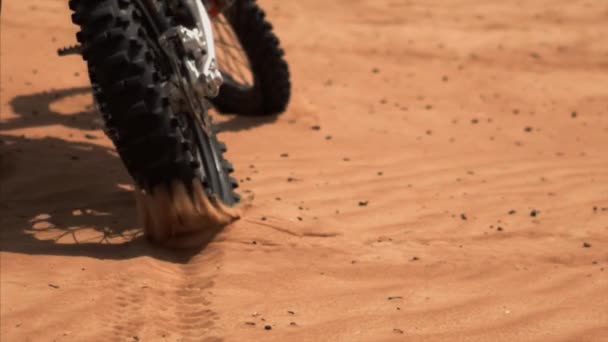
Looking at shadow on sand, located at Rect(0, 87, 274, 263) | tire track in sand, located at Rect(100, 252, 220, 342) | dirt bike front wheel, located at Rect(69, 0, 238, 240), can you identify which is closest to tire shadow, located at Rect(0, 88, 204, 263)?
shadow on sand, located at Rect(0, 87, 274, 263)

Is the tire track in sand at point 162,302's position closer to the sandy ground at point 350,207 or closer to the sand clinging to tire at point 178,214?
the sandy ground at point 350,207

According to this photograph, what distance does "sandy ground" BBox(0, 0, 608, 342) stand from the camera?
4051mm

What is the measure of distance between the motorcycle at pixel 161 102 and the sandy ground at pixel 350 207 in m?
0.17

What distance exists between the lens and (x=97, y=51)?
15.4 ft

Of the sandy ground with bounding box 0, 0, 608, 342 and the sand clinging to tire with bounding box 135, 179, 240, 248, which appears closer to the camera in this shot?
the sandy ground with bounding box 0, 0, 608, 342

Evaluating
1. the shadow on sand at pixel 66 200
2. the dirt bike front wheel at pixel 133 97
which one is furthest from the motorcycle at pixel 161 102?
the shadow on sand at pixel 66 200

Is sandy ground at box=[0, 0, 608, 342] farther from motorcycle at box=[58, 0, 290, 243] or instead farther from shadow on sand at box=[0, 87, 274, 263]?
motorcycle at box=[58, 0, 290, 243]

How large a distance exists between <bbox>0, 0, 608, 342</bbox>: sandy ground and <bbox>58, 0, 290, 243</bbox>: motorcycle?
0.17 m

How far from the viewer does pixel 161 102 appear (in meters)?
4.70

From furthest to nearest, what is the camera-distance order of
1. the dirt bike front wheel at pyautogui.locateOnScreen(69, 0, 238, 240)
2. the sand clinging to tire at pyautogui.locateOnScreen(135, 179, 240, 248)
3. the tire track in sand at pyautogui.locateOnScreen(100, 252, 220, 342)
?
the sand clinging to tire at pyautogui.locateOnScreen(135, 179, 240, 248) → the dirt bike front wheel at pyautogui.locateOnScreen(69, 0, 238, 240) → the tire track in sand at pyautogui.locateOnScreen(100, 252, 220, 342)

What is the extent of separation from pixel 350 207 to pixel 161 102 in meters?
1.21

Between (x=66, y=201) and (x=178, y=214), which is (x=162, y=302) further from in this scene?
(x=66, y=201)

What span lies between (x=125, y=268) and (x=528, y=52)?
579 cm

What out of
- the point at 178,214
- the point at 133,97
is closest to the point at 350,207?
the point at 178,214
